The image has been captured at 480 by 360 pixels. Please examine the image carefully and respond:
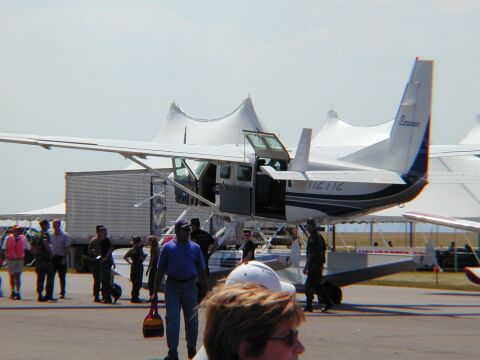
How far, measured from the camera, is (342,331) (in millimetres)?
13961

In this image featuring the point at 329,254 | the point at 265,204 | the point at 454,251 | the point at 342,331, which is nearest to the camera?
the point at 342,331

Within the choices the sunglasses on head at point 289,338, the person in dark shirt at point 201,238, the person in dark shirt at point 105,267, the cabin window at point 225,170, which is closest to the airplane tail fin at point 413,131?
the cabin window at point 225,170

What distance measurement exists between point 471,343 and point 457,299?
30.8ft

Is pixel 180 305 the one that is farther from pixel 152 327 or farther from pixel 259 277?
pixel 259 277

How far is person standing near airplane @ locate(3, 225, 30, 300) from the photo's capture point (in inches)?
814

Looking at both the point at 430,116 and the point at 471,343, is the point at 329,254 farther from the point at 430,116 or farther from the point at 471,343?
the point at 471,343

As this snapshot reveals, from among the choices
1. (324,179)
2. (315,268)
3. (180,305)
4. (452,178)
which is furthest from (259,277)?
(452,178)

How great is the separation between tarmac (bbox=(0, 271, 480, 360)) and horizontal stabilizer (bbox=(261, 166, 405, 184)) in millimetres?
2304

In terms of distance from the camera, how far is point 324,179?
1905 centimetres

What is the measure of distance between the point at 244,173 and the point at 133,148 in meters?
2.55

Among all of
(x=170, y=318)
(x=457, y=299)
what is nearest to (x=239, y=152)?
(x=457, y=299)

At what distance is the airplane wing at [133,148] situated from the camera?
21.4m

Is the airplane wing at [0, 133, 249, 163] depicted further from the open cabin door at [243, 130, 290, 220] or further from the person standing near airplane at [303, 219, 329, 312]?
the person standing near airplane at [303, 219, 329, 312]

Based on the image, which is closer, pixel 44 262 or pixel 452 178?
pixel 44 262
